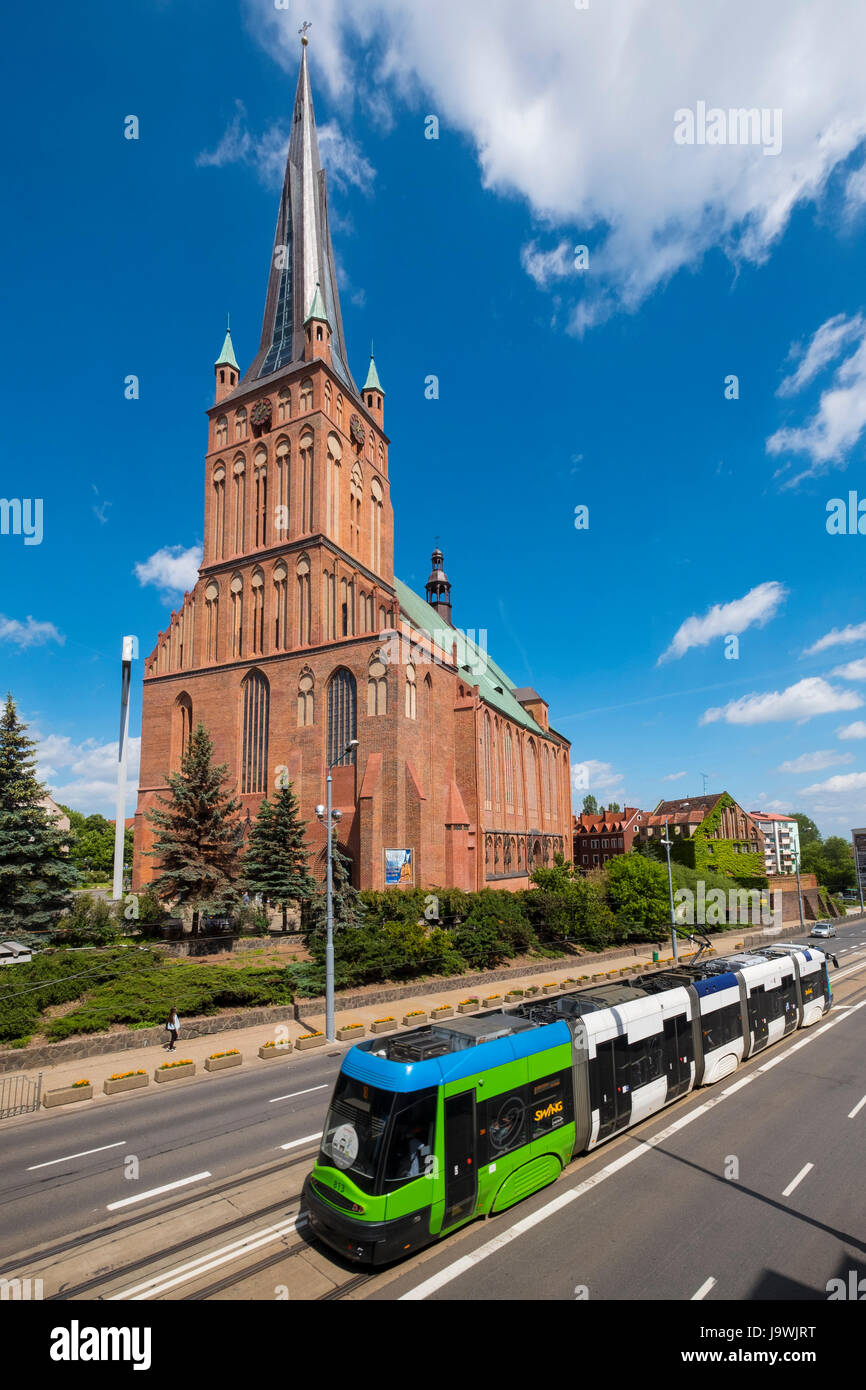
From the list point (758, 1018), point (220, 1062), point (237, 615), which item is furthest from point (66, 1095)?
point (237, 615)

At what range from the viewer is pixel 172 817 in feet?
100

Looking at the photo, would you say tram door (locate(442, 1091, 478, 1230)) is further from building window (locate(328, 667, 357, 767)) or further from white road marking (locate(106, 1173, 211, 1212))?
building window (locate(328, 667, 357, 767))

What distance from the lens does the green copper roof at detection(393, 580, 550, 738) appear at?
181 ft

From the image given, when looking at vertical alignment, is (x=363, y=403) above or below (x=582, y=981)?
above

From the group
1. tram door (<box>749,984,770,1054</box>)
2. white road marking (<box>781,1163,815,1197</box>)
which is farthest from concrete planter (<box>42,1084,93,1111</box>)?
tram door (<box>749,984,770,1054</box>)

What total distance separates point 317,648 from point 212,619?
9697 millimetres

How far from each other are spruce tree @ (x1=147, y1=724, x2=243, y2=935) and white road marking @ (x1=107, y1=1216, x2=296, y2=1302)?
69.7ft

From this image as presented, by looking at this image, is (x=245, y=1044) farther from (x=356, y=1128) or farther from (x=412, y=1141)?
(x=412, y=1141)

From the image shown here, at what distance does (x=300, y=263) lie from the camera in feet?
174

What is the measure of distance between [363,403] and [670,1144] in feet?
165

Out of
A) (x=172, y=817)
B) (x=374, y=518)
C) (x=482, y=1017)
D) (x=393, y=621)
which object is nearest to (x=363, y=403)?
(x=374, y=518)
